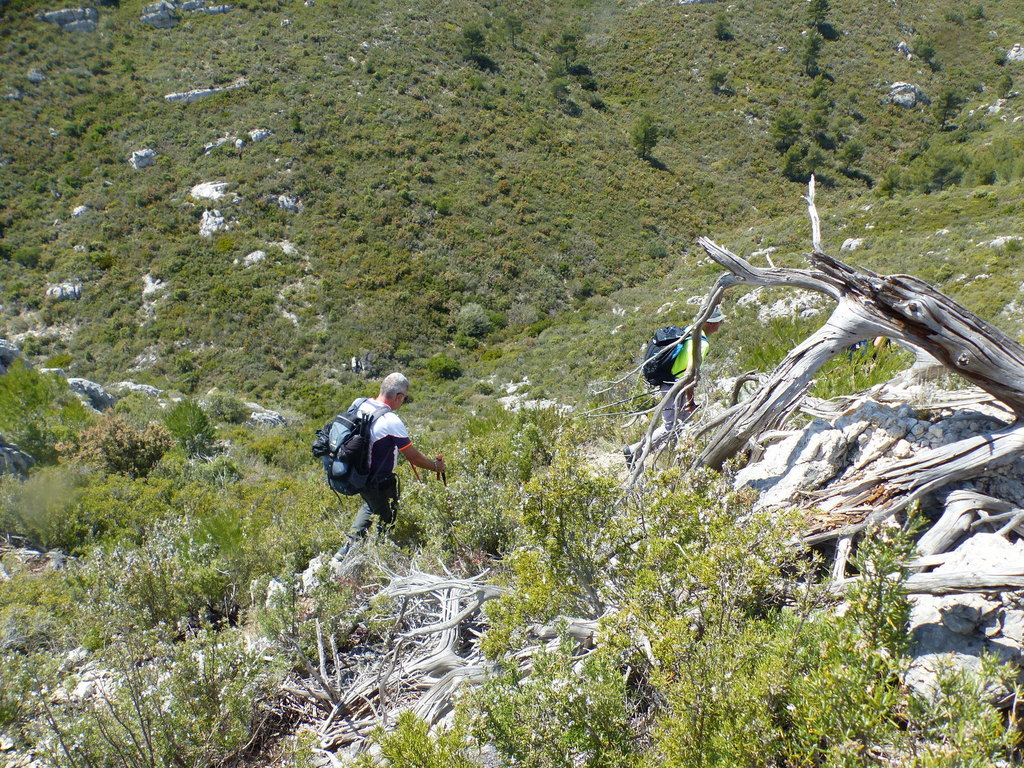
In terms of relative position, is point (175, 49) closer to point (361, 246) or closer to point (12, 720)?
point (361, 246)

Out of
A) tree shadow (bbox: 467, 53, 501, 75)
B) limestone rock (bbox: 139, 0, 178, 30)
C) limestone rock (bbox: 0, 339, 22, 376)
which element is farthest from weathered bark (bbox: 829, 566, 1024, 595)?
limestone rock (bbox: 139, 0, 178, 30)

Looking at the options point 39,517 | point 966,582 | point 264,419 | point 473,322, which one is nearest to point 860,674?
point 966,582

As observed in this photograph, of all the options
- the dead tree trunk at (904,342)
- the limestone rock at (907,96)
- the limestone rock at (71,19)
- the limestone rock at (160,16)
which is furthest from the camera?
the limestone rock at (907,96)

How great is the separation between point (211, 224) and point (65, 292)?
6.01 metres

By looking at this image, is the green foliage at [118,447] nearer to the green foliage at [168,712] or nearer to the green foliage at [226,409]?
the green foliage at [168,712]

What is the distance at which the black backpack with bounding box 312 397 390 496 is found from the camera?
3947 millimetres

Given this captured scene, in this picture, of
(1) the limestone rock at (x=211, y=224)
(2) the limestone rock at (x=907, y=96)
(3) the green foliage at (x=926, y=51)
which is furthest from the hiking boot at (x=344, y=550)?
(3) the green foliage at (x=926, y=51)

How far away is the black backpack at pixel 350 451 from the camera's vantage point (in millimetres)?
3947

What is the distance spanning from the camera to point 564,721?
1642 mm

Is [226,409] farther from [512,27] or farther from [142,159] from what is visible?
[512,27]

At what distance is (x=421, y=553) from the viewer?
361cm

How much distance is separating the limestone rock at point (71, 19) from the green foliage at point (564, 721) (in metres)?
47.4

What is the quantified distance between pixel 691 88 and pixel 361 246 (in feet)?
92.2

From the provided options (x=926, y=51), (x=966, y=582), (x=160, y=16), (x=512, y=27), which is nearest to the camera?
(x=966, y=582)
